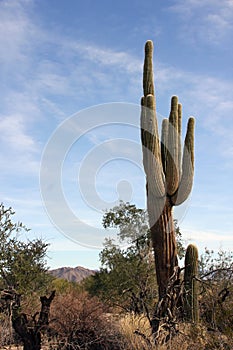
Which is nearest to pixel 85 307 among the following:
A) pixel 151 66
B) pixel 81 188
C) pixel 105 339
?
pixel 105 339

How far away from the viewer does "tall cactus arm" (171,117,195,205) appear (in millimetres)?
10211

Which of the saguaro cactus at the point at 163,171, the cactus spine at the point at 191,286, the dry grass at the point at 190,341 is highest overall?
the saguaro cactus at the point at 163,171

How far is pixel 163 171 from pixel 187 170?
1.87 ft

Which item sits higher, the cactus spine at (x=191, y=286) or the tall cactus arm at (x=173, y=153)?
the tall cactus arm at (x=173, y=153)

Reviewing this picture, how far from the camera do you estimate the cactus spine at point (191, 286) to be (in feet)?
31.2

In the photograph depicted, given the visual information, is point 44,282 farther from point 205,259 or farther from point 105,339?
point 205,259

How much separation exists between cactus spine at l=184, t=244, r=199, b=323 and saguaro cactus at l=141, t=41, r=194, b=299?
35 cm

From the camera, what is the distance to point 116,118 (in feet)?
48.4

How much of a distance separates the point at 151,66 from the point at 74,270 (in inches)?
2109

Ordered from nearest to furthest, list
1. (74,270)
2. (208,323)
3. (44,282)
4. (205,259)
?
(208,323), (44,282), (205,259), (74,270)

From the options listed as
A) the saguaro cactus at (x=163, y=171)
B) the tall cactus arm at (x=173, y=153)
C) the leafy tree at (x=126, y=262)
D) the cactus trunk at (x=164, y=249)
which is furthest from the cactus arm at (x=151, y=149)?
the leafy tree at (x=126, y=262)

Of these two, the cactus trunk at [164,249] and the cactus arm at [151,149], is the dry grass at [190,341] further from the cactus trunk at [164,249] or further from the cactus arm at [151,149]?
the cactus arm at [151,149]

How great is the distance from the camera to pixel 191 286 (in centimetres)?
971

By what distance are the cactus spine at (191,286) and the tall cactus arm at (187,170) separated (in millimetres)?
1160
